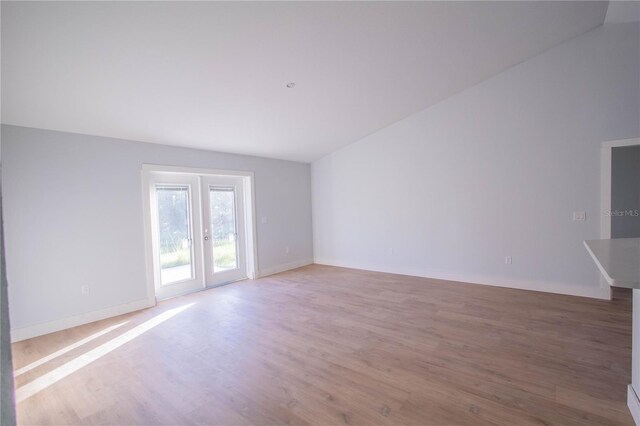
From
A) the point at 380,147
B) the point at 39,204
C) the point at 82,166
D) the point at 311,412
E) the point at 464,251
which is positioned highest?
the point at 380,147

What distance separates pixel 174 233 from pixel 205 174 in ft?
3.70

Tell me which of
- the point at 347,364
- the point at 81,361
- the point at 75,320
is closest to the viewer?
the point at 347,364

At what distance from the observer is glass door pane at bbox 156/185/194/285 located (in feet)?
15.8

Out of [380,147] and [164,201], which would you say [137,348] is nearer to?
[164,201]

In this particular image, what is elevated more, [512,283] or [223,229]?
[223,229]

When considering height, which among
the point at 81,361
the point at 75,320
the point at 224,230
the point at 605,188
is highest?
the point at 605,188

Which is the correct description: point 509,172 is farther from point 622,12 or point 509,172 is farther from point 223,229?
point 223,229

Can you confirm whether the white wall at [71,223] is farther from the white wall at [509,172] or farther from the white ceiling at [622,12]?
the white ceiling at [622,12]

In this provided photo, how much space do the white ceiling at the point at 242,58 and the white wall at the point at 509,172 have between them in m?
0.46

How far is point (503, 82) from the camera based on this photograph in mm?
4691

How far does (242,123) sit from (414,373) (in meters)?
3.84

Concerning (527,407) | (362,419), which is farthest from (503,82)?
(362,419)

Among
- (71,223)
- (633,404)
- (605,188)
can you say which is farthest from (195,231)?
(605,188)

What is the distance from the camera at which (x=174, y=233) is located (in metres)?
4.95
